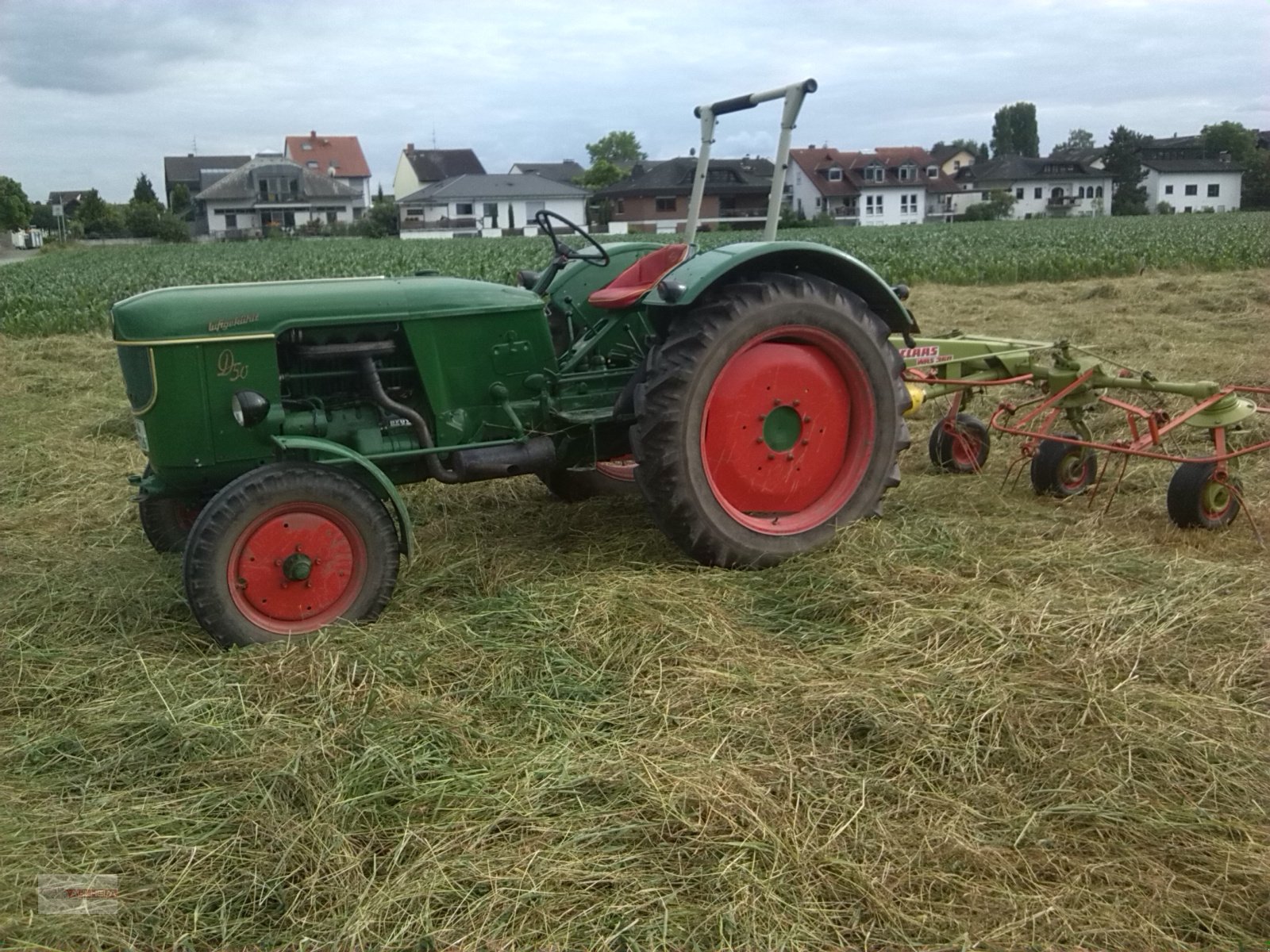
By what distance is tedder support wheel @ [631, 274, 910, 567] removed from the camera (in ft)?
13.0

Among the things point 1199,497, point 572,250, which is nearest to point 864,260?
point 572,250

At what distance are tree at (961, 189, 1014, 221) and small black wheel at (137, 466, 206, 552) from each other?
210ft

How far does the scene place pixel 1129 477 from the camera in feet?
17.5

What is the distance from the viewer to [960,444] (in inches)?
225

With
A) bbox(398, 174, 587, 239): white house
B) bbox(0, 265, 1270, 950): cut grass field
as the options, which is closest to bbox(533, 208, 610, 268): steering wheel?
bbox(0, 265, 1270, 950): cut grass field

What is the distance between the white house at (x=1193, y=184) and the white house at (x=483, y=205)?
37547 mm

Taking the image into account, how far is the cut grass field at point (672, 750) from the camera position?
2.17 meters

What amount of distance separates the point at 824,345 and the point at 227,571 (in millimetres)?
2426

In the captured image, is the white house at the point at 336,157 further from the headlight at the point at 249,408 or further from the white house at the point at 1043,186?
the headlight at the point at 249,408

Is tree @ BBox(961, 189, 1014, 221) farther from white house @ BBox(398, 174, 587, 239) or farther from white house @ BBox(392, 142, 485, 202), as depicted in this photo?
white house @ BBox(392, 142, 485, 202)

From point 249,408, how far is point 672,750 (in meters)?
1.89

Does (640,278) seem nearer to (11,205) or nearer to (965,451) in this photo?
(965,451)

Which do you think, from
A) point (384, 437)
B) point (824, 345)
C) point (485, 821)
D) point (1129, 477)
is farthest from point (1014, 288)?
point (485, 821)

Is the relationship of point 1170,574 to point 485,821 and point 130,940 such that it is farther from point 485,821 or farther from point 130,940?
point 130,940
